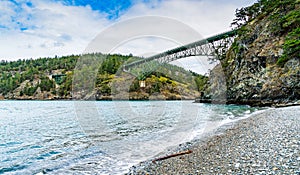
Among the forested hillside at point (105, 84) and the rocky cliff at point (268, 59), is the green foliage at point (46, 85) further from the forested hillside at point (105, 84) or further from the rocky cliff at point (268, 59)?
the rocky cliff at point (268, 59)

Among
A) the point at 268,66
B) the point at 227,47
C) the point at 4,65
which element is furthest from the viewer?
the point at 4,65

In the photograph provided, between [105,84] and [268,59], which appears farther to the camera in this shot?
[105,84]

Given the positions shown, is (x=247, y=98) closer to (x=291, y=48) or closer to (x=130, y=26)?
(x=291, y=48)

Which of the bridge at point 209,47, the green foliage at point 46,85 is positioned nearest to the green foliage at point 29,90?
the green foliage at point 46,85

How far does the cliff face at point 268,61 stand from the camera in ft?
93.6

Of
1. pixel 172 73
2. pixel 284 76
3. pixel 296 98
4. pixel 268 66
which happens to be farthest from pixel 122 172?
pixel 172 73

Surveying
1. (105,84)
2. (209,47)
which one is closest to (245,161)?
(209,47)

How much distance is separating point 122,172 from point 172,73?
113802mm

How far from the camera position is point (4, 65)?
184750mm

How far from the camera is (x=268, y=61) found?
111 ft

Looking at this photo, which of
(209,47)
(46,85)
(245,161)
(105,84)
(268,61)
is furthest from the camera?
(46,85)

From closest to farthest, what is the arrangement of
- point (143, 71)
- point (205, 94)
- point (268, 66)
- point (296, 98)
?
point (296, 98) < point (268, 66) < point (205, 94) < point (143, 71)

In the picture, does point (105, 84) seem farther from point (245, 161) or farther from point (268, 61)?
point (245, 161)

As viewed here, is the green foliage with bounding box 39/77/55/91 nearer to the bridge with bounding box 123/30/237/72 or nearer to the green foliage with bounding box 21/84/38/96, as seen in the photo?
the green foliage with bounding box 21/84/38/96
